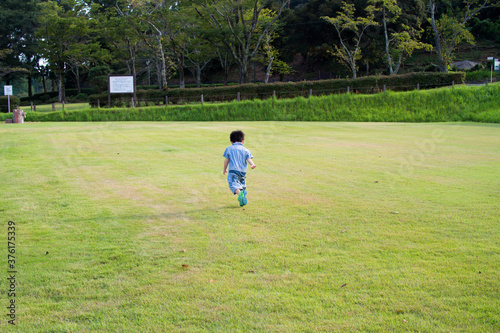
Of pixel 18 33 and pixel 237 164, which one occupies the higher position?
pixel 18 33

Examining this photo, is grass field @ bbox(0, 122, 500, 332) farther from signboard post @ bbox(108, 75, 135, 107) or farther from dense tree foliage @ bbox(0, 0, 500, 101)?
dense tree foliage @ bbox(0, 0, 500, 101)

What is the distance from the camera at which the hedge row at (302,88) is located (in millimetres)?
33625

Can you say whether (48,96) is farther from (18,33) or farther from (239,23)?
(239,23)

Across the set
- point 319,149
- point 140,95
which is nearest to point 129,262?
point 319,149

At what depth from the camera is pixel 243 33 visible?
146 feet

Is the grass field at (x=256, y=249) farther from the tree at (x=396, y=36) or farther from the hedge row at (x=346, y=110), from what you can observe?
the tree at (x=396, y=36)

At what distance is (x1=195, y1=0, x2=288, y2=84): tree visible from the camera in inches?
1671

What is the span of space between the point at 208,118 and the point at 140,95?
9.94 m

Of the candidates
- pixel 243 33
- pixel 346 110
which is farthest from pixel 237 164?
pixel 243 33

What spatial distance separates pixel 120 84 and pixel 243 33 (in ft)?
50.8

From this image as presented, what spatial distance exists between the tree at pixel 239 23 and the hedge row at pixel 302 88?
896 cm

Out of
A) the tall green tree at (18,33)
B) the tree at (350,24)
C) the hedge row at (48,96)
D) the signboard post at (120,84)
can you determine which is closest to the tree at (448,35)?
the tree at (350,24)

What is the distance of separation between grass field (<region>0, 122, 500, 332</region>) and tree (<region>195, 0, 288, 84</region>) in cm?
3561

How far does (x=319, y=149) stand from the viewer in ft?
44.3
